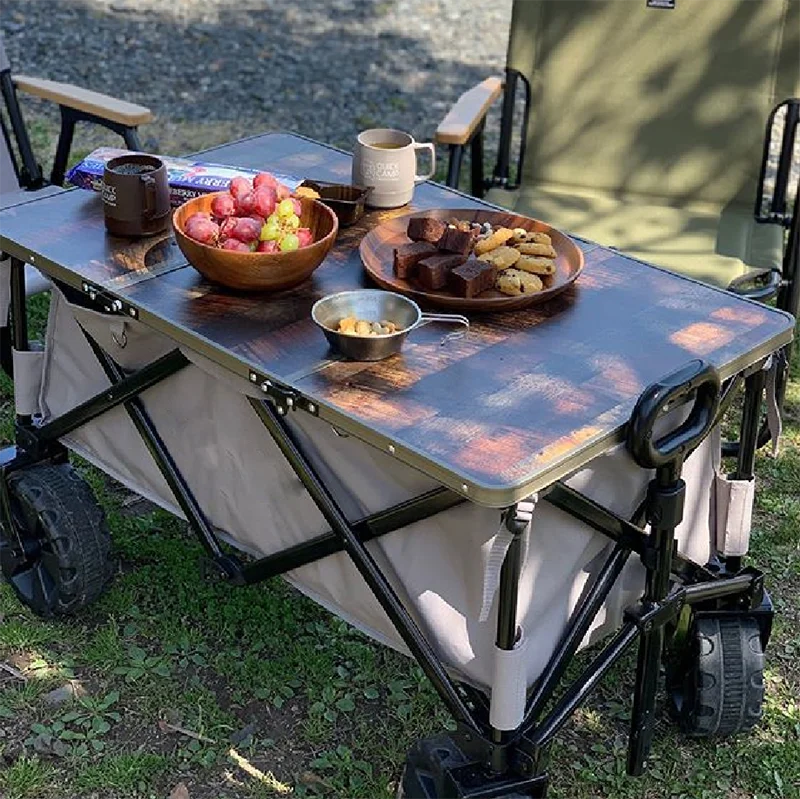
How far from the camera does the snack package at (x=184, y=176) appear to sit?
107 inches

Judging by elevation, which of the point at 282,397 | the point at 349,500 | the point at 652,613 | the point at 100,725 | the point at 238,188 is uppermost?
the point at 238,188

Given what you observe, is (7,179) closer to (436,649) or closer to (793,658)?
(436,649)

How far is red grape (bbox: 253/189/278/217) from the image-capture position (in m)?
2.41

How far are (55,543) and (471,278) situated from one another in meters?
1.12

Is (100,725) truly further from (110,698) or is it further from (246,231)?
(246,231)

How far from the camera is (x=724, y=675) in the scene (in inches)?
101

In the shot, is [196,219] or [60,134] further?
[60,134]

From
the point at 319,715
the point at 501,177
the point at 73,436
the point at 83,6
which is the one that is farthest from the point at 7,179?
the point at 83,6

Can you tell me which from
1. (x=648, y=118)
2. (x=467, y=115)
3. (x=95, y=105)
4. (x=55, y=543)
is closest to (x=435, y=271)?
(x=55, y=543)

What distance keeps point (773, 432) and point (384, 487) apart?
82 centimetres

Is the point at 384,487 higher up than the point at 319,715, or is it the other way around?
the point at 384,487

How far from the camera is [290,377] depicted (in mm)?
2154

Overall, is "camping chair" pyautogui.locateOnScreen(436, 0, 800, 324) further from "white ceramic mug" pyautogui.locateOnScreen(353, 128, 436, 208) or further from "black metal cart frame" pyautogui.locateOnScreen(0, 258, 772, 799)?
"black metal cart frame" pyautogui.locateOnScreen(0, 258, 772, 799)

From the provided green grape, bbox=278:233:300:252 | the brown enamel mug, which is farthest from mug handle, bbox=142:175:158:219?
green grape, bbox=278:233:300:252
